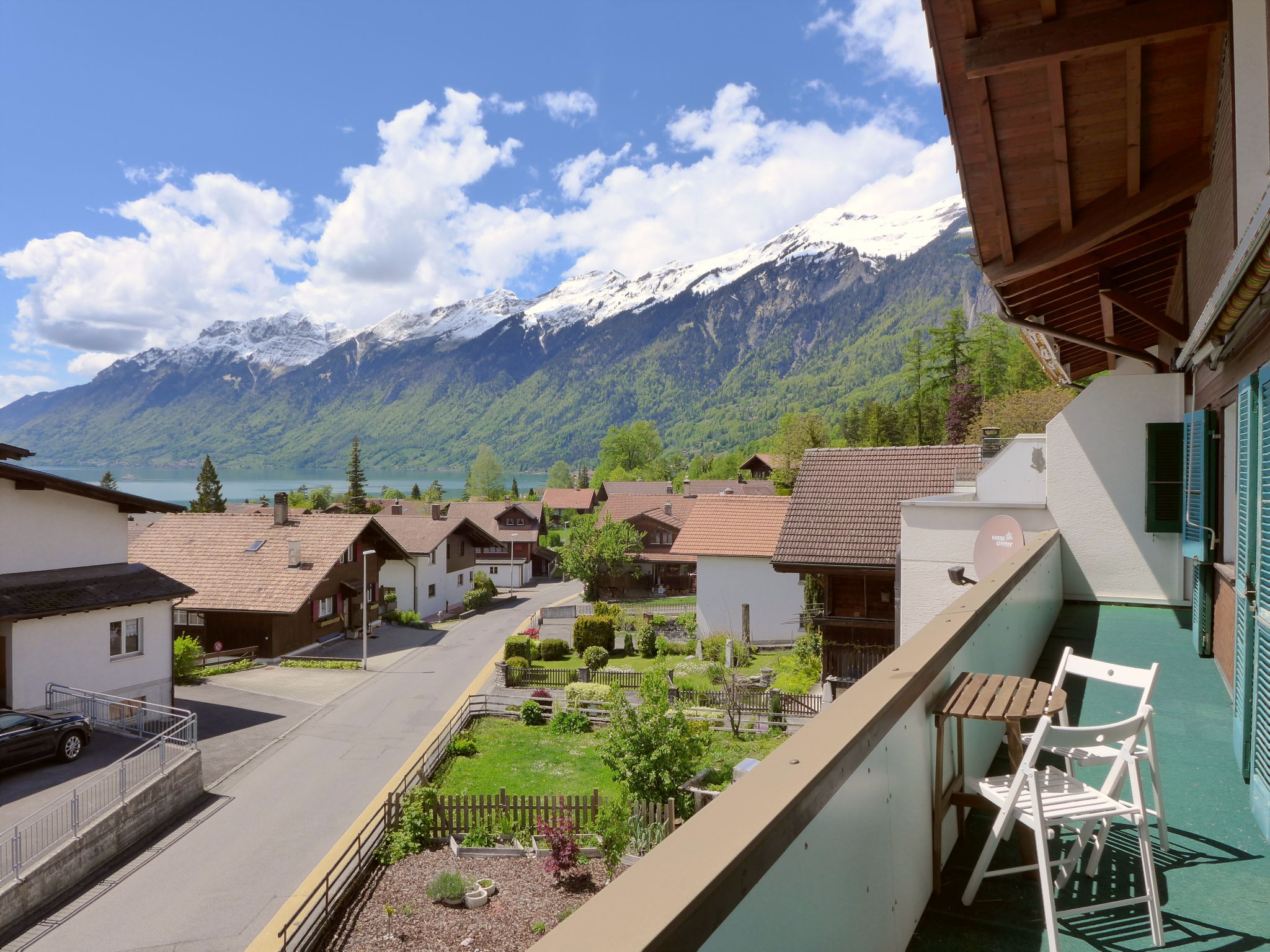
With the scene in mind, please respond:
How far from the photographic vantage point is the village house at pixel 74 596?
62.3ft

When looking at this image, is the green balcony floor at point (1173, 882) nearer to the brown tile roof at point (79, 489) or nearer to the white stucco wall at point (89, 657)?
the brown tile roof at point (79, 489)

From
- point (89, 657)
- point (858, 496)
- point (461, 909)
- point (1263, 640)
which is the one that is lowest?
point (461, 909)

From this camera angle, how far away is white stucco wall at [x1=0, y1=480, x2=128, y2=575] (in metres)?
19.6

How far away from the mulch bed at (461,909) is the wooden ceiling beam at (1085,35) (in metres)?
12.1

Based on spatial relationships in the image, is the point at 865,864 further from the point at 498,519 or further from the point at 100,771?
the point at 498,519

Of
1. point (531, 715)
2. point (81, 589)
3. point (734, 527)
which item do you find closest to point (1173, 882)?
point (531, 715)

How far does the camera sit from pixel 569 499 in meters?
97.4

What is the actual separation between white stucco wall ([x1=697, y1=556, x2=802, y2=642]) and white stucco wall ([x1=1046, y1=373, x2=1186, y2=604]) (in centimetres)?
2448

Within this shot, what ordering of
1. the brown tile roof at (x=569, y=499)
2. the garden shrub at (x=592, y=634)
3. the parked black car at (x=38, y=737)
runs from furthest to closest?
the brown tile roof at (x=569, y=499) < the garden shrub at (x=592, y=634) < the parked black car at (x=38, y=737)

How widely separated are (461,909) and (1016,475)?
40.8 feet

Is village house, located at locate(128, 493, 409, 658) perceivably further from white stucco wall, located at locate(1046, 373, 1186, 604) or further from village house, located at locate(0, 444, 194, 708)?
white stucco wall, located at locate(1046, 373, 1186, 604)

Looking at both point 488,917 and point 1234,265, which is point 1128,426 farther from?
point 488,917

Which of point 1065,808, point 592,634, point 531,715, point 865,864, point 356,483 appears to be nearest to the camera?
point 865,864


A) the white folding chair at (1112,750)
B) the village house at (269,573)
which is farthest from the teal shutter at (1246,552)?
the village house at (269,573)
